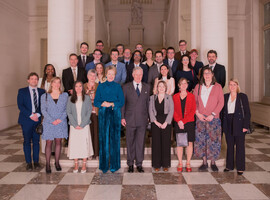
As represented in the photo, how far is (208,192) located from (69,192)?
1962 millimetres

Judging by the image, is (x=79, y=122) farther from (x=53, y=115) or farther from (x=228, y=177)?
(x=228, y=177)

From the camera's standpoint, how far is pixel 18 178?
4004 millimetres

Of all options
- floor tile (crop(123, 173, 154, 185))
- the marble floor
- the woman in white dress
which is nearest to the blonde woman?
the woman in white dress

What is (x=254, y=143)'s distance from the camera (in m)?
6.47

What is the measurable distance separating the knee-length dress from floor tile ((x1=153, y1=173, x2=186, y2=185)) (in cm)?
127

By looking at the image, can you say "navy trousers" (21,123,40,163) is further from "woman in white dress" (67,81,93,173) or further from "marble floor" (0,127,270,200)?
"woman in white dress" (67,81,93,173)

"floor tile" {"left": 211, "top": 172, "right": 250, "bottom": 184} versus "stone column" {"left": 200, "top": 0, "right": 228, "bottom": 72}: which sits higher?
"stone column" {"left": 200, "top": 0, "right": 228, "bottom": 72}

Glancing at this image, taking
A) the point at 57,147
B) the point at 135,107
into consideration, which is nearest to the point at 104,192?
the point at 57,147

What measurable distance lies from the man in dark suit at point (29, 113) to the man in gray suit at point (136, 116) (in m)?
1.62

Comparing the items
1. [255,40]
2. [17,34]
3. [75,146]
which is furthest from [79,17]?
[255,40]

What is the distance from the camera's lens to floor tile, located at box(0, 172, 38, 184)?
387cm

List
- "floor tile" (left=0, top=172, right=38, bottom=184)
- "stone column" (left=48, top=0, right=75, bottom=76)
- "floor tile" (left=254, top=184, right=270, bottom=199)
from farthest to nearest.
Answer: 1. "stone column" (left=48, top=0, right=75, bottom=76)
2. "floor tile" (left=0, top=172, right=38, bottom=184)
3. "floor tile" (left=254, top=184, right=270, bottom=199)

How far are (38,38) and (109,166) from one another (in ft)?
24.8

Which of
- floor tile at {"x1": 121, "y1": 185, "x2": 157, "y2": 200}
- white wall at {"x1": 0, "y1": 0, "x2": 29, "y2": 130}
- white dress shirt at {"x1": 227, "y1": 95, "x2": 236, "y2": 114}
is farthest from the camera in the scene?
white wall at {"x1": 0, "y1": 0, "x2": 29, "y2": 130}
